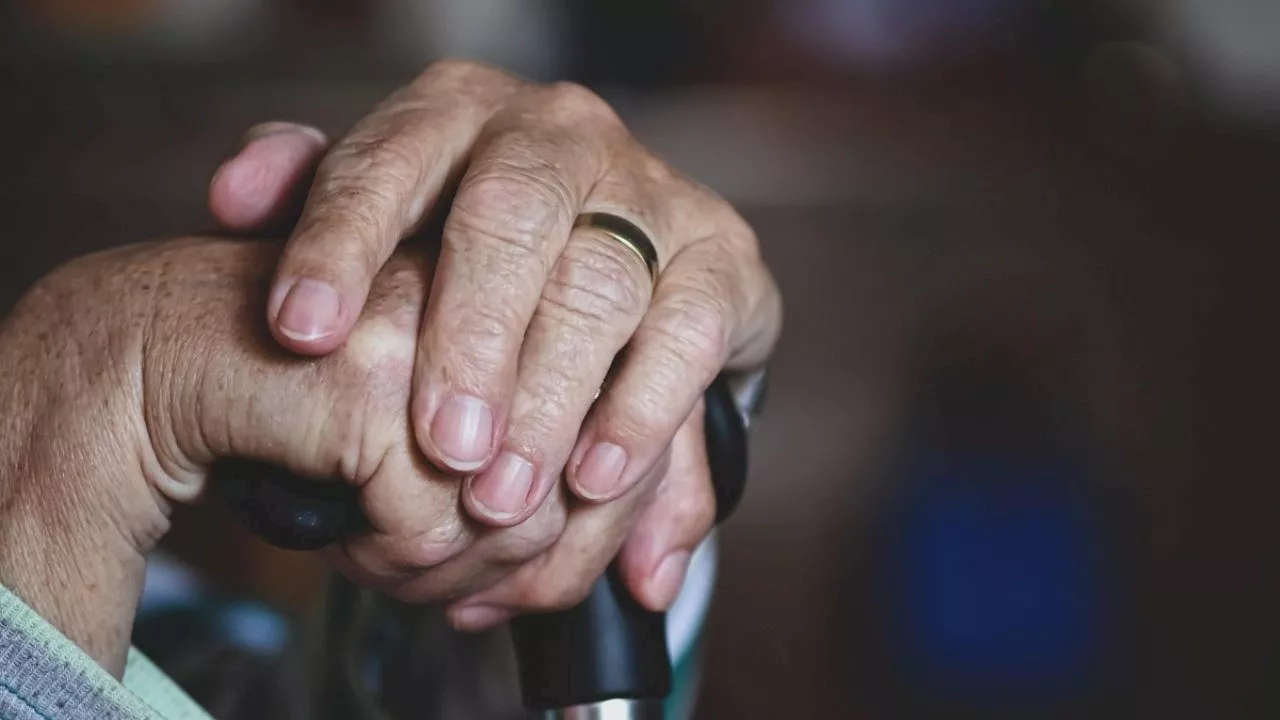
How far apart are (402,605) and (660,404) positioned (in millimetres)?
325

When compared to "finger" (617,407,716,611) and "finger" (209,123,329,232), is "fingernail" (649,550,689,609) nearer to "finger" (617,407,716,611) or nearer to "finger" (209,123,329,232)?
"finger" (617,407,716,611)

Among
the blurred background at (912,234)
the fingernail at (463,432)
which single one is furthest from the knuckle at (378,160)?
the blurred background at (912,234)

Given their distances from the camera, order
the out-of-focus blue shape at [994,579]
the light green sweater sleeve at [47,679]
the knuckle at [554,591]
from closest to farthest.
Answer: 1. the light green sweater sleeve at [47,679]
2. the knuckle at [554,591]
3. the out-of-focus blue shape at [994,579]

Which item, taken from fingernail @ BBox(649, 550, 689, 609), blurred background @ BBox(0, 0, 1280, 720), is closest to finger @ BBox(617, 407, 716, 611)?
fingernail @ BBox(649, 550, 689, 609)

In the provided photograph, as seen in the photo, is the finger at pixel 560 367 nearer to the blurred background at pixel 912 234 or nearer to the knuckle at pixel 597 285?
the knuckle at pixel 597 285

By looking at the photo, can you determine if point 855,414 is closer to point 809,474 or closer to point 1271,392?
point 809,474

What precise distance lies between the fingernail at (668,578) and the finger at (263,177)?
22 cm

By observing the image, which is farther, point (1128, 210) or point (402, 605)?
point (1128, 210)

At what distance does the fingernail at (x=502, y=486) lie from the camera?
1.48ft

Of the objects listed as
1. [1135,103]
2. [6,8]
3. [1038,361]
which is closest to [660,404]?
[1038,361]

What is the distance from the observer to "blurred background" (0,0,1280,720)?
5.88ft

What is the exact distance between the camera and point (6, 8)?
188cm

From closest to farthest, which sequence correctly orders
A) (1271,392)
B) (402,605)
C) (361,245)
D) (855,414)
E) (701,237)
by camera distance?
1. (361,245)
2. (701,237)
3. (402,605)
4. (1271,392)
5. (855,414)

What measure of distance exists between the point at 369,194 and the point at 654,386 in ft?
0.42
